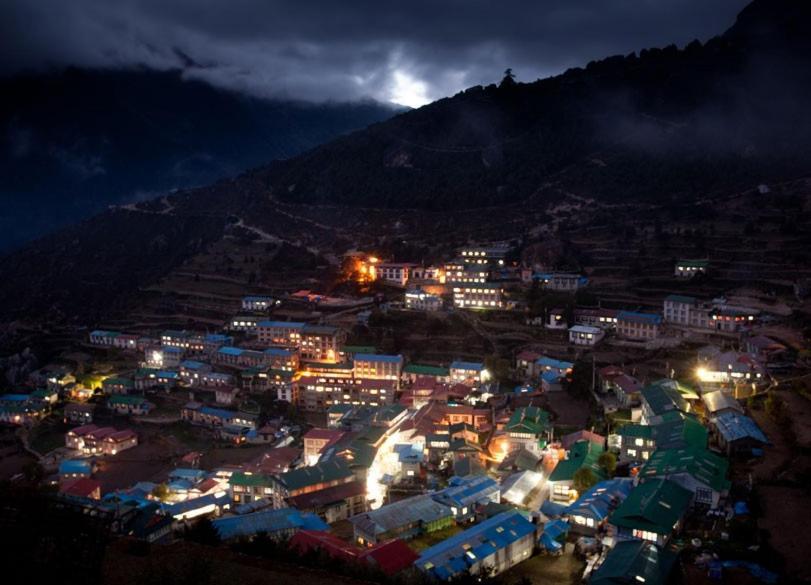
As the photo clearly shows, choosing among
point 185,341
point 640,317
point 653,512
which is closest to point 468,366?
point 640,317

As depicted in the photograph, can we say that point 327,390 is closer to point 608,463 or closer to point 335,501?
point 335,501

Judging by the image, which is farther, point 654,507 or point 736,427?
point 736,427

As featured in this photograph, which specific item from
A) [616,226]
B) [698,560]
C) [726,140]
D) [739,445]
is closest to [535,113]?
[726,140]

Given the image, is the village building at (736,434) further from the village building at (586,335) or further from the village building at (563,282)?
the village building at (563,282)

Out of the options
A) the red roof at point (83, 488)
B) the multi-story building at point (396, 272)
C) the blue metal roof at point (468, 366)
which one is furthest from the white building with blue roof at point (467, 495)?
the multi-story building at point (396, 272)

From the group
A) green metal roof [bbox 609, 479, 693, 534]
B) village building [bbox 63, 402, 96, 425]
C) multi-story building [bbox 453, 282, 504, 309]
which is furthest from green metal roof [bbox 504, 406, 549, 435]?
village building [bbox 63, 402, 96, 425]

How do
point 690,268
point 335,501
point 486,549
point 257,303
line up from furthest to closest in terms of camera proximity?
point 257,303, point 690,268, point 335,501, point 486,549
